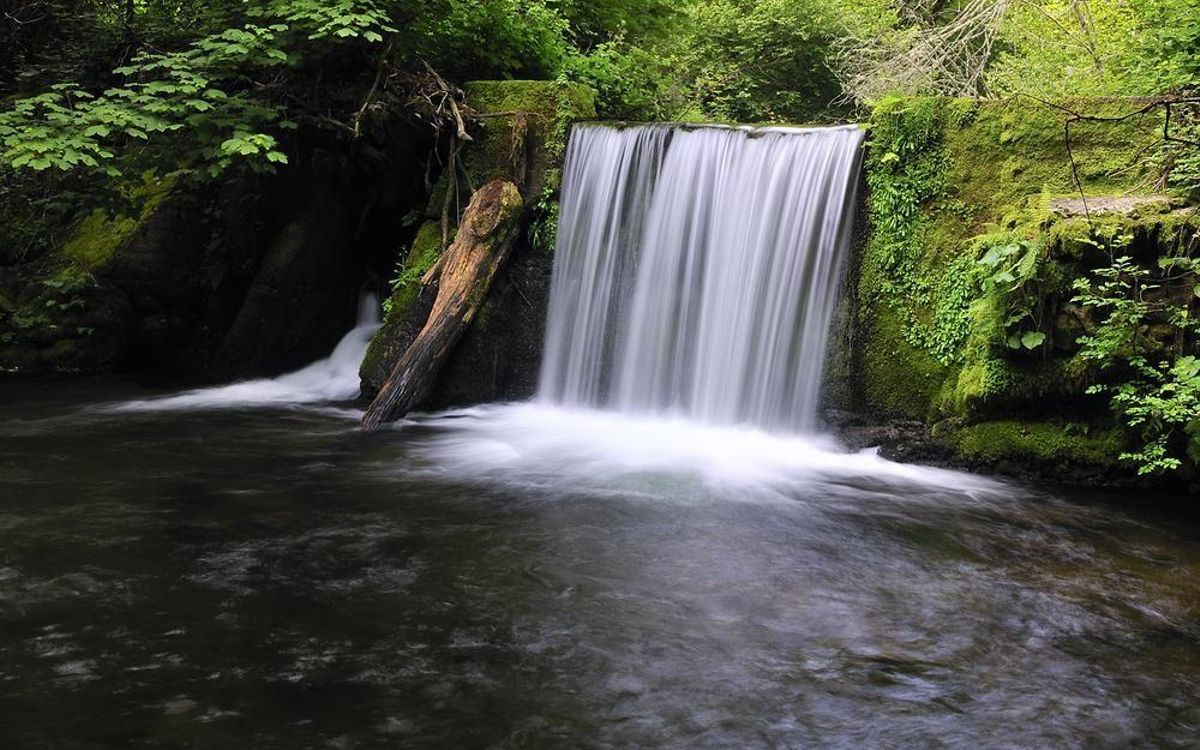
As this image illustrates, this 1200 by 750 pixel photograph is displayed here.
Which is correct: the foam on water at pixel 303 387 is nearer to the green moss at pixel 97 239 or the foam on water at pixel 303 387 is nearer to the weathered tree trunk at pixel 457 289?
the weathered tree trunk at pixel 457 289

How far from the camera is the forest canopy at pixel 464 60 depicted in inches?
342

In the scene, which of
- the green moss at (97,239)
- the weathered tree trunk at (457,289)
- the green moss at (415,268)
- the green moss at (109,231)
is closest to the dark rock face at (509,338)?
the weathered tree trunk at (457,289)

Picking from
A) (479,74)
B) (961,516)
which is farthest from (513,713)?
(479,74)

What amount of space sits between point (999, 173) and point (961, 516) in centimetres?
324

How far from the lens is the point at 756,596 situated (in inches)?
185

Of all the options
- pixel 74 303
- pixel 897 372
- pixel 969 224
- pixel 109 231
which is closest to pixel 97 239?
pixel 109 231

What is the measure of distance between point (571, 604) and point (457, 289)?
16.5 feet

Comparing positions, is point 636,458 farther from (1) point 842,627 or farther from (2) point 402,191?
(2) point 402,191

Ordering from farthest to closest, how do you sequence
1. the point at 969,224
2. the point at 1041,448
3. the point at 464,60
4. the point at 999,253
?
the point at 464,60 → the point at 969,224 → the point at 1041,448 → the point at 999,253

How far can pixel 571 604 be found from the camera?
4.48 m

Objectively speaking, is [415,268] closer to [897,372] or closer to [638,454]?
[638,454]

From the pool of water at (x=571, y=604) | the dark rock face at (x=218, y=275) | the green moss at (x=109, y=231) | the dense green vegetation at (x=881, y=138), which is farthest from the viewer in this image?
the green moss at (x=109, y=231)

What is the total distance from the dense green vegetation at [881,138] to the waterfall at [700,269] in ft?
1.39

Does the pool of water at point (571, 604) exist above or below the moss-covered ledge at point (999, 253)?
below
